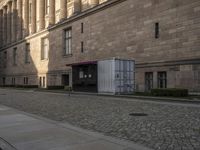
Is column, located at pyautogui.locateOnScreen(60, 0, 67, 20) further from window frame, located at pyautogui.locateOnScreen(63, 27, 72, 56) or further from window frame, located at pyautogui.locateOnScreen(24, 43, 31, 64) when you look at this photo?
window frame, located at pyautogui.locateOnScreen(24, 43, 31, 64)

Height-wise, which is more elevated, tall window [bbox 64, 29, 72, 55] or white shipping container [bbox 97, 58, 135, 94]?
tall window [bbox 64, 29, 72, 55]

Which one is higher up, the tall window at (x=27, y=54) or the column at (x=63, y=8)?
the column at (x=63, y=8)

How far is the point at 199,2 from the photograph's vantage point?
2481cm

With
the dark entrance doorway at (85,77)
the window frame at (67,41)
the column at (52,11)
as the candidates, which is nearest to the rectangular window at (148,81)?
the dark entrance doorway at (85,77)

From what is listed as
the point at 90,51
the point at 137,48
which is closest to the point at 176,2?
the point at 137,48

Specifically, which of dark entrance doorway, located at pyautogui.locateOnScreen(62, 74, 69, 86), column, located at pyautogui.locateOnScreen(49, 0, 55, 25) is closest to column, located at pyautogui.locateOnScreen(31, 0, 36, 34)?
column, located at pyautogui.locateOnScreen(49, 0, 55, 25)

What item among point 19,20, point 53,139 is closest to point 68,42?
point 19,20

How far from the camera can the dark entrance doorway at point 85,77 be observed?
3159 centimetres

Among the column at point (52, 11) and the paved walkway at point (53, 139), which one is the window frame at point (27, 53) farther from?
the paved walkway at point (53, 139)

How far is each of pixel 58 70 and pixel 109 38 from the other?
640 inches

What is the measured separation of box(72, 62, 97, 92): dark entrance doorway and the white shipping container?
1278mm

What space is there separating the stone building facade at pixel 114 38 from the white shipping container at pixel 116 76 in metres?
1.58

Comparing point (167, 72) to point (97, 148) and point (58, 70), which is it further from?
point (58, 70)

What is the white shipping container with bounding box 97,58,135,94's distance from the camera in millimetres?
28300
